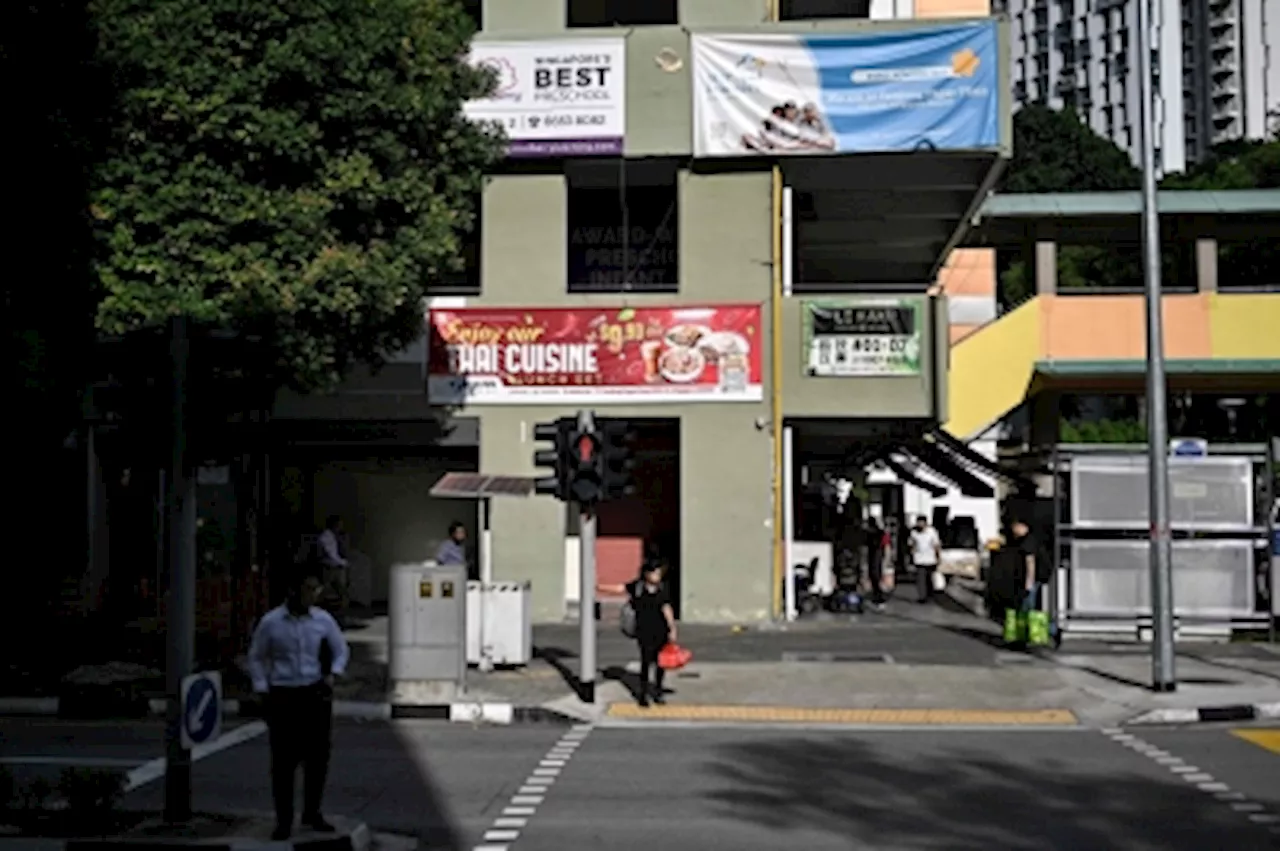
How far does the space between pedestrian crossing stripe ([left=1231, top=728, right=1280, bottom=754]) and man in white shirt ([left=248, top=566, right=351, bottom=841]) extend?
352 inches

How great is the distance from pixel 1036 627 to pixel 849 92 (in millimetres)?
8771

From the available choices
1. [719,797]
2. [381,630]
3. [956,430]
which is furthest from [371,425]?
[719,797]

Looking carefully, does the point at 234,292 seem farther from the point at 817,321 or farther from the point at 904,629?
the point at 904,629

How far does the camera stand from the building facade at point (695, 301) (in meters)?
25.0

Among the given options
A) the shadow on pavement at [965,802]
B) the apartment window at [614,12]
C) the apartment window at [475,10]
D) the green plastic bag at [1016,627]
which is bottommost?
the shadow on pavement at [965,802]

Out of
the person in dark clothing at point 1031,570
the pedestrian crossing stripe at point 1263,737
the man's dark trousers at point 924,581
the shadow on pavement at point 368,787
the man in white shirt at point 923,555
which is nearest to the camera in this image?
the shadow on pavement at point 368,787

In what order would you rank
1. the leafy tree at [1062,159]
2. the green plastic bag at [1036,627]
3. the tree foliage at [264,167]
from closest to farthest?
the tree foliage at [264,167] < the green plastic bag at [1036,627] < the leafy tree at [1062,159]

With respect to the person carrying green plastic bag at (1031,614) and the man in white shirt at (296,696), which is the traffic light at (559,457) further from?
the person carrying green plastic bag at (1031,614)

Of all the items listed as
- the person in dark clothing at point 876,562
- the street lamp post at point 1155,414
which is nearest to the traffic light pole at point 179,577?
the street lamp post at point 1155,414

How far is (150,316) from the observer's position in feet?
62.5

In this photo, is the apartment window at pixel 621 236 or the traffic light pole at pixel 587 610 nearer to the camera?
the traffic light pole at pixel 587 610

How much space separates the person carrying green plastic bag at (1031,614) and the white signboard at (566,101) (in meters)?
8.95

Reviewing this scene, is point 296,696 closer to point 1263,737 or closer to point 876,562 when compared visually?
point 1263,737

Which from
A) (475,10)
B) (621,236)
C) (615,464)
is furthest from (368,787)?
(475,10)
